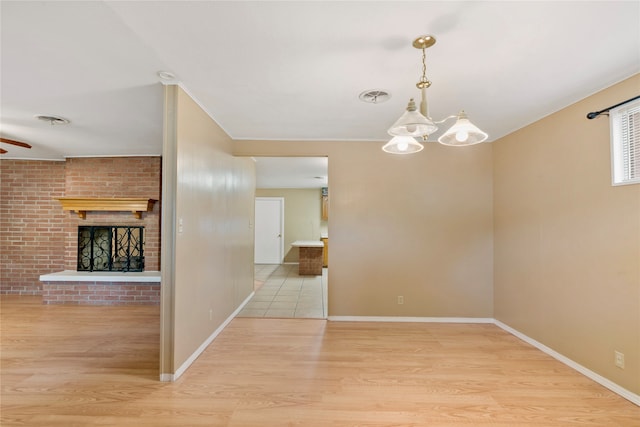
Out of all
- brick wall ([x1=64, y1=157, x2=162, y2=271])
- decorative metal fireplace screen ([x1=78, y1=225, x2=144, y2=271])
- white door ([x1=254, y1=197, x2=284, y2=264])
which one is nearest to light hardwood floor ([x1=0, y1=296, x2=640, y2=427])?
decorative metal fireplace screen ([x1=78, y1=225, x2=144, y2=271])

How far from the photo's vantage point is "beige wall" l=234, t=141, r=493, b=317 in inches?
141

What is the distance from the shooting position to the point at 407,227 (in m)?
3.61

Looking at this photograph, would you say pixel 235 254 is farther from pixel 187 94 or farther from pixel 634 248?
pixel 634 248

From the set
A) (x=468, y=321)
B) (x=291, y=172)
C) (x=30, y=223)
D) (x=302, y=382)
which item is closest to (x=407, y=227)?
(x=468, y=321)

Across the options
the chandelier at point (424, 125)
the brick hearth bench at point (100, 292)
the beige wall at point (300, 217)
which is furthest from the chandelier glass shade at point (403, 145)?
the beige wall at point (300, 217)

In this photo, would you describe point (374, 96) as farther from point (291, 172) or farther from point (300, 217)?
point (300, 217)

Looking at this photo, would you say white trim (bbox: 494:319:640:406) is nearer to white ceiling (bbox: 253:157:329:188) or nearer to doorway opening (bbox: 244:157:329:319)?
doorway opening (bbox: 244:157:329:319)

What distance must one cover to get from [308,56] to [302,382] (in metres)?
2.38

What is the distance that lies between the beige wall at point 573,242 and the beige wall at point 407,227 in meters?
0.29

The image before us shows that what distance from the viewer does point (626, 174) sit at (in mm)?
2039

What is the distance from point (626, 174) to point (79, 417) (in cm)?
414

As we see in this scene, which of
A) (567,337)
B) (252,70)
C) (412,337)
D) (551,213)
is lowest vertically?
(412,337)

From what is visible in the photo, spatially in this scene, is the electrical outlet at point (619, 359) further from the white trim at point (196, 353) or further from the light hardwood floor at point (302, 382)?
the white trim at point (196, 353)

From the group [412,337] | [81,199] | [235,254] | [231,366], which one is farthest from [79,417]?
[81,199]
